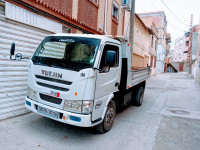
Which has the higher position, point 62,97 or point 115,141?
point 62,97

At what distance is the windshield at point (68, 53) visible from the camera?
11.2 feet

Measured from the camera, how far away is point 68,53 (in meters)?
3.69

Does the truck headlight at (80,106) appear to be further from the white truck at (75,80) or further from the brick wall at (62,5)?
the brick wall at (62,5)

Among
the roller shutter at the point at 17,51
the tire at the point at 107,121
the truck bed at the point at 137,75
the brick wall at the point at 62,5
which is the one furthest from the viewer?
the brick wall at the point at 62,5

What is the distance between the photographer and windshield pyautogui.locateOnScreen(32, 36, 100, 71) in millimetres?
3405

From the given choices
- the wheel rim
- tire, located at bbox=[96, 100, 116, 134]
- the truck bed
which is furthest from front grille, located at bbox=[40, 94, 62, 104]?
the truck bed

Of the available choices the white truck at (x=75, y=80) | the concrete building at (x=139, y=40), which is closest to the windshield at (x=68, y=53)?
the white truck at (x=75, y=80)

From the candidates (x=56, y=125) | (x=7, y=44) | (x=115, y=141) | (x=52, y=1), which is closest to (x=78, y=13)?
(x=52, y=1)

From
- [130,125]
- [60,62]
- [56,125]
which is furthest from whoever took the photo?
[130,125]

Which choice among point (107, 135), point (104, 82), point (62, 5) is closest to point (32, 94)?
point (104, 82)

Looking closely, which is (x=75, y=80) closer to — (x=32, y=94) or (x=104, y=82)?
(x=104, y=82)

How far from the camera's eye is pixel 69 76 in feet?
10.6

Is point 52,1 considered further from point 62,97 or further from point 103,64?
point 62,97

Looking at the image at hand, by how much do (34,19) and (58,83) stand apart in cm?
287
